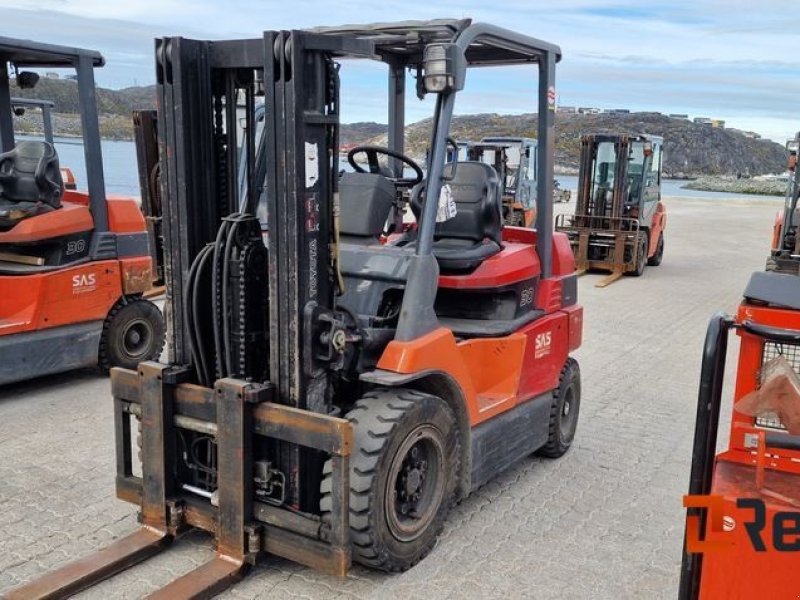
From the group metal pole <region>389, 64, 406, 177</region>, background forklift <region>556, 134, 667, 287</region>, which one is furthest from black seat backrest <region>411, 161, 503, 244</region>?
background forklift <region>556, 134, 667, 287</region>

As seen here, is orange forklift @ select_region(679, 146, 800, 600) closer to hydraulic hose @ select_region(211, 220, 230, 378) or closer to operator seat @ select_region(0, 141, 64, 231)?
hydraulic hose @ select_region(211, 220, 230, 378)

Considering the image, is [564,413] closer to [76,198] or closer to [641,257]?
[76,198]

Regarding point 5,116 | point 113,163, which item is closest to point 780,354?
point 5,116

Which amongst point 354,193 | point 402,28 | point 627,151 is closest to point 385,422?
point 354,193

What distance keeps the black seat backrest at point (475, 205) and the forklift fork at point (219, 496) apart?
72.3 inches

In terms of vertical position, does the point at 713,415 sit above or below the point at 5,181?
below

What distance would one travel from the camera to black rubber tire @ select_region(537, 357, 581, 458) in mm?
5355

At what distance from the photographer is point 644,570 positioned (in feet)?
12.9

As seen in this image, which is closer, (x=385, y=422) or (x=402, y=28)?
(x=385, y=422)

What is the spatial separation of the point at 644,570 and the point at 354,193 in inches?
92.8

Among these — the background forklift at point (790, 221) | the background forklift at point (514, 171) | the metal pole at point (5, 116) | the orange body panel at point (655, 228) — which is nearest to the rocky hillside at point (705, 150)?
the background forklift at point (514, 171)

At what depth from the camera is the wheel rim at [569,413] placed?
5559 mm

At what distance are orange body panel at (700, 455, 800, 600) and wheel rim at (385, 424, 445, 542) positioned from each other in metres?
1.45

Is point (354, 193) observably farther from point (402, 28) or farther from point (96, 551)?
point (96, 551)
